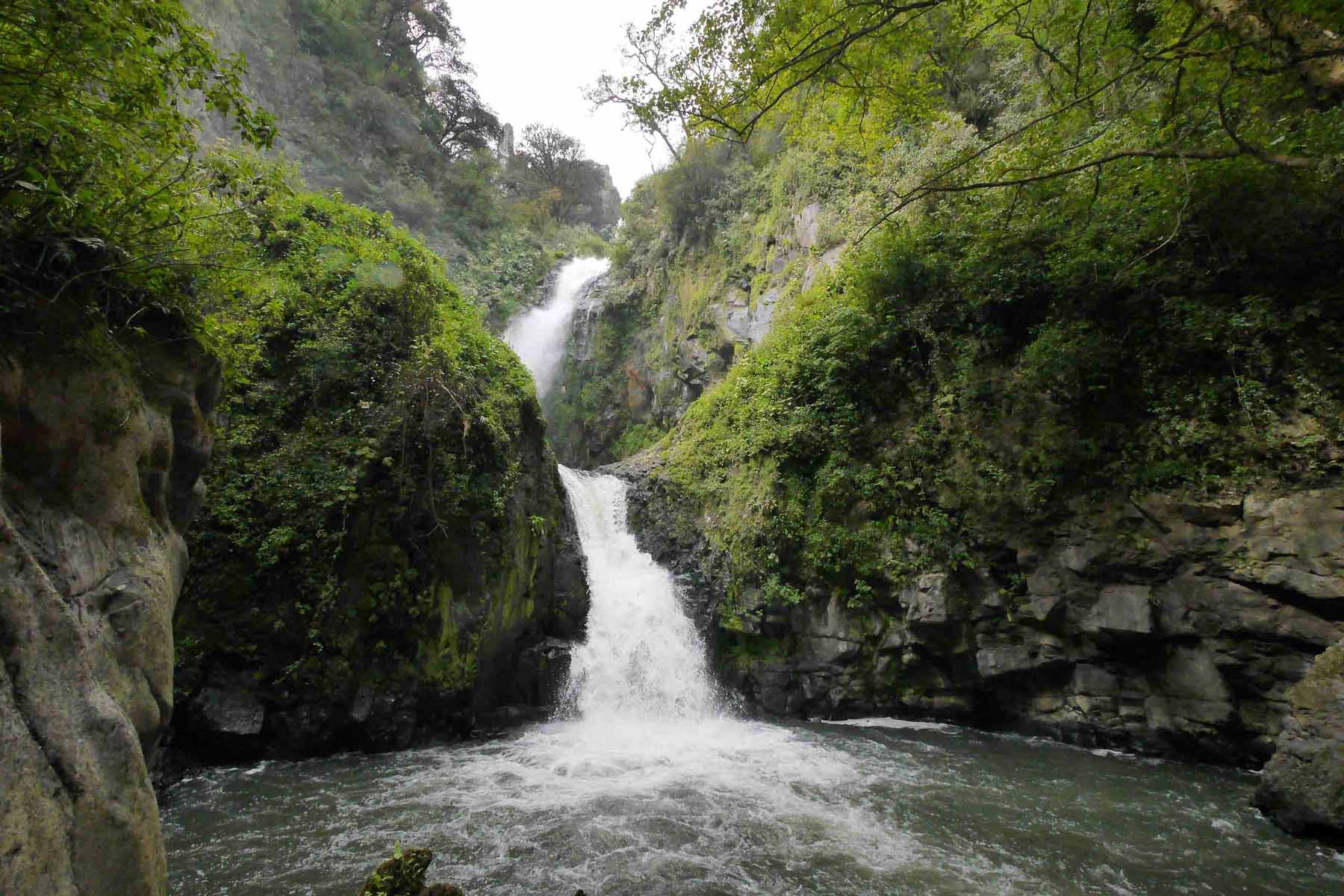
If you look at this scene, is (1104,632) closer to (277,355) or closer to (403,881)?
(403,881)

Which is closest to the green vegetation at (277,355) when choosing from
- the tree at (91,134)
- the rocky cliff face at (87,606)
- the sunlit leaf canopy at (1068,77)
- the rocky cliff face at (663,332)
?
the tree at (91,134)

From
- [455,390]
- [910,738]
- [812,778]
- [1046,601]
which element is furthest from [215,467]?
[1046,601]

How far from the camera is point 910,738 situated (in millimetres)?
8477

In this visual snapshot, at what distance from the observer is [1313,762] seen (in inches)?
207

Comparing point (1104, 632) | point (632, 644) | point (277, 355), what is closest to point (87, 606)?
point (277, 355)

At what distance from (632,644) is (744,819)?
515 cm

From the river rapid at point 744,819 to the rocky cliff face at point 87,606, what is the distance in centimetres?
247

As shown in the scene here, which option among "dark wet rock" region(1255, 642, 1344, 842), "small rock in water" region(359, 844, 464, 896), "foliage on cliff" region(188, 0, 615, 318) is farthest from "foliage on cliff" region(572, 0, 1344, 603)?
"foliage on cliff" region(188, 0, 615, 318)

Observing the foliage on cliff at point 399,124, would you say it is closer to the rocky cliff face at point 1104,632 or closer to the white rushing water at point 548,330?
the white rushing water at point 548,330

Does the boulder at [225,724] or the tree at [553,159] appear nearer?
the boulder at [225,724]

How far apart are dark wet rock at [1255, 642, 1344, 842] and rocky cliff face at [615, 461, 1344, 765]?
4.08ft

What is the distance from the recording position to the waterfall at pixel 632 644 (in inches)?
387

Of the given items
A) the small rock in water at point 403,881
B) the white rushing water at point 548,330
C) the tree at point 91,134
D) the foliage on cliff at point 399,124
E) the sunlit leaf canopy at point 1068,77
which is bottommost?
the small rock in water at point 403,881

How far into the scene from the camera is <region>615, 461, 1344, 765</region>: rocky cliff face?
21.6 ft
